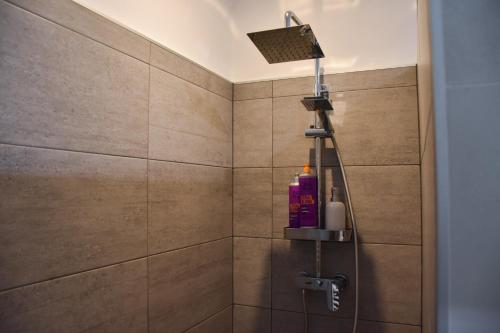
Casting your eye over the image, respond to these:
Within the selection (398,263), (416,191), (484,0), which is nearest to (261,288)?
(398,263)

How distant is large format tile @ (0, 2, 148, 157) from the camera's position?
2.90ft

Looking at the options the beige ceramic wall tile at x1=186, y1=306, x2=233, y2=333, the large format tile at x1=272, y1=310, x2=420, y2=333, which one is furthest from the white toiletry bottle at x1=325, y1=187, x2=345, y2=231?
the beige ceramic wall tile at x1=186, y1=306, x2=233, y2=333

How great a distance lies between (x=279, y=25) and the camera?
1.84 m

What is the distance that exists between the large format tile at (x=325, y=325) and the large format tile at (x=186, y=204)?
45 centimetres

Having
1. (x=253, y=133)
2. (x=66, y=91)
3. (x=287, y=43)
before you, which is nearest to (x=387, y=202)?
(x=253, y=133)

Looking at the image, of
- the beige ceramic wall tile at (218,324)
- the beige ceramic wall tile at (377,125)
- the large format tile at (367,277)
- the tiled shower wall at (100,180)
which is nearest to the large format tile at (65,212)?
the tiled shower wall at (100,180)

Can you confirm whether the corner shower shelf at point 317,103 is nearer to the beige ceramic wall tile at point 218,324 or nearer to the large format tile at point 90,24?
the large format tile at point 90,24

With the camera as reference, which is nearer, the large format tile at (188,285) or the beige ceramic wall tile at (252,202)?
the large format tile at (188,285)

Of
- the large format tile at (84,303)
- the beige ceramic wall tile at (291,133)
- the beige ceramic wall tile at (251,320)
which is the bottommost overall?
the beige ceramic wall tile at (251,320)

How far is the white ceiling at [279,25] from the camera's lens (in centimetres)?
155

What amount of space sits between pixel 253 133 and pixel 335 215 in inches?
21.4

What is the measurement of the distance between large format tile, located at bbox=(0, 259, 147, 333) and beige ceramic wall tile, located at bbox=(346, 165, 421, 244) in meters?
0.89

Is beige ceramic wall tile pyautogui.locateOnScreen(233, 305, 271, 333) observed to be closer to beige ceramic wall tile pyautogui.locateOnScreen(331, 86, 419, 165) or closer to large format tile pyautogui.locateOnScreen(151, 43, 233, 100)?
beige ceramic wall tile pyautogui.locateOnScreen(331, 86, 419, 165)

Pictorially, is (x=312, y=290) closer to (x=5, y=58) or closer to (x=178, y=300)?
(x=178, y=300)
